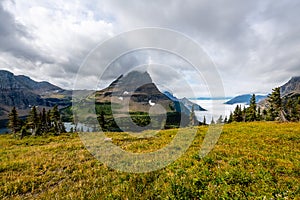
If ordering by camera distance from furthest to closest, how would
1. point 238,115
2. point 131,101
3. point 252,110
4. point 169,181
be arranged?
point 238,115, point 252,110, point 131,101, point 169,181

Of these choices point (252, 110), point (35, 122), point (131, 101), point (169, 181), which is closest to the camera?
point (169, 181)

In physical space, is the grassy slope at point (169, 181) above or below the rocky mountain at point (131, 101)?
below

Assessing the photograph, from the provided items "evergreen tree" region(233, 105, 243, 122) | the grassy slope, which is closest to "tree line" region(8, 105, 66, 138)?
the grassy slope

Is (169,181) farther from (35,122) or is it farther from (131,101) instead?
(35,122)

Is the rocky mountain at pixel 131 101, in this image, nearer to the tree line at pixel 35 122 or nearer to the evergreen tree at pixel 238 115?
the tree line at pixel 35 122

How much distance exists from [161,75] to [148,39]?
2.75 meters

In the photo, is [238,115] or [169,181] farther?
[238,115]

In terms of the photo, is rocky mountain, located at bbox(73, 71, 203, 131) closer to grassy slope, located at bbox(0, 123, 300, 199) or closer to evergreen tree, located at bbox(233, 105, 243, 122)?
grassy slope, located at bbox(0, 123, 300, 199)

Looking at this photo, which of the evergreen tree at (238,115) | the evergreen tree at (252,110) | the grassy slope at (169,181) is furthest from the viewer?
the evergreen tree at (238,115)

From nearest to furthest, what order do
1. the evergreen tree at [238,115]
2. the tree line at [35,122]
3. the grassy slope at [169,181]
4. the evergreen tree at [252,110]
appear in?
the grassy slope at [169,181]
the tree line at [35,122]
the evergreen tree at [252,110]
the evergreen tree at [238,115]

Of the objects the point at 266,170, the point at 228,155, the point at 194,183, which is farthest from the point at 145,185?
the point at 228,155

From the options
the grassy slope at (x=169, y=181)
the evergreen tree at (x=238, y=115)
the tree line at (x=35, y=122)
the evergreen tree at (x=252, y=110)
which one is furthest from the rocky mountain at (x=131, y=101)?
the evergreen tree at (x=238, y=115)

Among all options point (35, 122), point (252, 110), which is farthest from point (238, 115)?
point (35, 122)

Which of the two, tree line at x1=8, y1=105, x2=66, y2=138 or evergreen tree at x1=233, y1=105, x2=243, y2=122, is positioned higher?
evergreen tree at x1=233, y1=105, x2=243, y2=122
